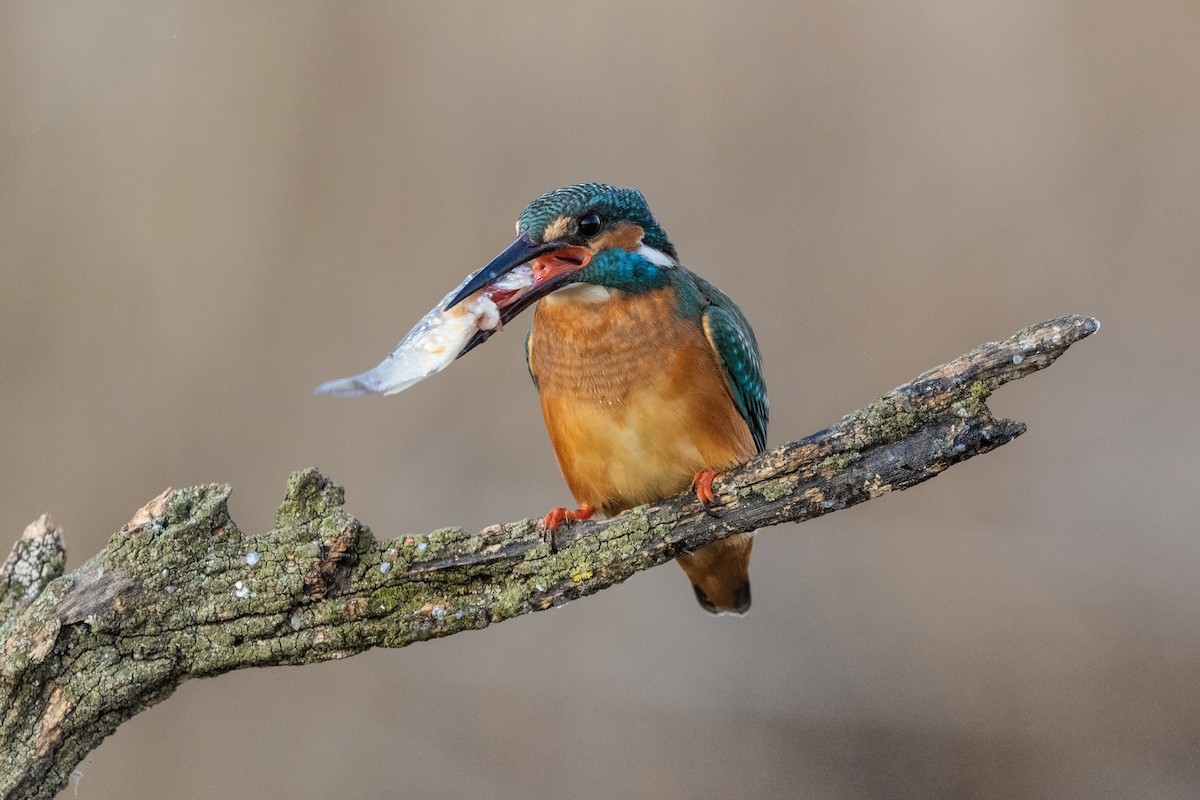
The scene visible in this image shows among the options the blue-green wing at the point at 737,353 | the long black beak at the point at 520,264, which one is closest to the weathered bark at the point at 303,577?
the long black beak at the point at 520,264

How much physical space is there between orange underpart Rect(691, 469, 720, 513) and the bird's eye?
54 centimetres

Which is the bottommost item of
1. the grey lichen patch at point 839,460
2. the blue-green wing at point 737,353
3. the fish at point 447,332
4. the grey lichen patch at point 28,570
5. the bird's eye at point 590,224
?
the grey lichen patch at point 839,460

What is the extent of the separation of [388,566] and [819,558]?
7.08 ft

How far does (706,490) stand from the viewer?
2053 millimetres

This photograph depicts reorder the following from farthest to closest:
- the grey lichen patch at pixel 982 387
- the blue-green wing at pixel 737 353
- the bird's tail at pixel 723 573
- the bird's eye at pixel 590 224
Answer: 1. the bird's tail at pixel 723 573
2. the blue-green wing at pixel 737 353
3. the bird's eye at pixel 590 224
4. the grey lichen patch at pixel 982 387

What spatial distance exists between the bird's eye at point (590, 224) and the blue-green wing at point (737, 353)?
349 mm

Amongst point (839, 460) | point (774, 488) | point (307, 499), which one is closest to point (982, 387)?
point (839, 460)

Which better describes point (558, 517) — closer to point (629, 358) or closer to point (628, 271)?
point (629, 358)

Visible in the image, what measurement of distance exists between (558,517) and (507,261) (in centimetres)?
56

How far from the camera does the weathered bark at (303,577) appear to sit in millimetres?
1791

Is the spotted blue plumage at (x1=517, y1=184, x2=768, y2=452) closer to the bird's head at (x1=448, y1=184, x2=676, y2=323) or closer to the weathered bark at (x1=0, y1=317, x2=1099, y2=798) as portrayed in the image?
the bird's head at (x1=448, y1=184, x2=676, y2=323)

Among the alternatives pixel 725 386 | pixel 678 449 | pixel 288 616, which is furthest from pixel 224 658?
pixel 725 386

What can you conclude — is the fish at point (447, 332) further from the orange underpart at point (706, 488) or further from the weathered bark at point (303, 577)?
the orange underpart at point (706, 488)

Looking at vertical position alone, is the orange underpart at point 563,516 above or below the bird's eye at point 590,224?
below
